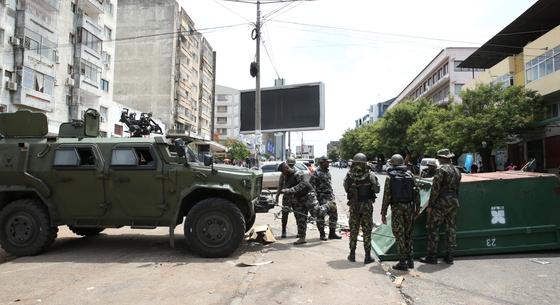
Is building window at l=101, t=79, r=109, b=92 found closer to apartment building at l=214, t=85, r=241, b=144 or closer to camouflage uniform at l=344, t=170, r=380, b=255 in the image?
camouflage uniform at l=344, t=170, r=380, b=255

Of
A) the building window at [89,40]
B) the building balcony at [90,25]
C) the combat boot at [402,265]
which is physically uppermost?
the building balcony at [90,25]

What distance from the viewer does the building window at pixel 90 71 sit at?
34106mm

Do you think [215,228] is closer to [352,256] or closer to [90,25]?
[352,256]

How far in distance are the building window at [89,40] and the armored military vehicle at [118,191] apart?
30.0 meters

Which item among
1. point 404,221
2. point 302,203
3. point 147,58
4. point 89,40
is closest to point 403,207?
point 404,221

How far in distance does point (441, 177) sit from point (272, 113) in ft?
68.4

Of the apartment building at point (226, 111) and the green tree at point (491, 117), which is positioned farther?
the apartment building at point (226, 111)

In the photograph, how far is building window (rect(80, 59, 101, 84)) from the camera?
112 ft

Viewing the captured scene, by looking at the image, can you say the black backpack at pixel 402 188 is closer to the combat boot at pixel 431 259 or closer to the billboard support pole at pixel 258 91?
the combat boot at pixel 431 259

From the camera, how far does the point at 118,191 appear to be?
7199mm

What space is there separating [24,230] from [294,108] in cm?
2035

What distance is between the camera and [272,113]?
2706 centimetres

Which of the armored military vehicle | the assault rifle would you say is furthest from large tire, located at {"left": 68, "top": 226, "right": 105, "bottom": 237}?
the assault rifle

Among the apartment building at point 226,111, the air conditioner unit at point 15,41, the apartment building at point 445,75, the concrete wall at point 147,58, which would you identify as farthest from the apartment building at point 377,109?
the air conditioner unit at point 15,41
